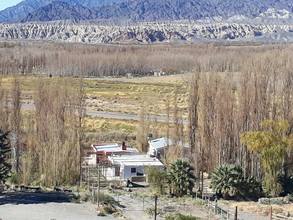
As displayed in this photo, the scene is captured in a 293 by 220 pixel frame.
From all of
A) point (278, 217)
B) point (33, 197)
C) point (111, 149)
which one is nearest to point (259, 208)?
point (278, 217)

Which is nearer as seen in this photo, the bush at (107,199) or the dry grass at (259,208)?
the dry grass at (259,208)

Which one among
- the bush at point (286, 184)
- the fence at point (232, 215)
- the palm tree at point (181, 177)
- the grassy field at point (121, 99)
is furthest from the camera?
the grassy field at point (121, 99)

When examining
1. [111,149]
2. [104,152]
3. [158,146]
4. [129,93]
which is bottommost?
[104,152]

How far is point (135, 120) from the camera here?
67.8 meters

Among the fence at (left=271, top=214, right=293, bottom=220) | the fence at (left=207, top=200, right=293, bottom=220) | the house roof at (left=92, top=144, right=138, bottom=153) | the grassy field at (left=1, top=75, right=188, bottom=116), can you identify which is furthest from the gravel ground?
the grassy field at (left=1, top=75, right=188, bottom=116)

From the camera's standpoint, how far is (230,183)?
37906 mm

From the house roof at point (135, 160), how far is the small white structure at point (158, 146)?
129cm

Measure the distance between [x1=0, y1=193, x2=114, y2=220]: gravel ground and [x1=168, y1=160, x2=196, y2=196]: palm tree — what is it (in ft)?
17.4

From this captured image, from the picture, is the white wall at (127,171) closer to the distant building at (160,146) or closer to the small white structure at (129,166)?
the small white structure at (129,166)

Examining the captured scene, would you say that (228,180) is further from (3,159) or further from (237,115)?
(3,159)

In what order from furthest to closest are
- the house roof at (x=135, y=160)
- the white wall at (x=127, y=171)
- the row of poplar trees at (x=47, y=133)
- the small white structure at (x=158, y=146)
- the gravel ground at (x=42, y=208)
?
the small white structure at (x=158, y=146)
the house roof at (x=135, y=160)
the white wall at (x=127, y=171)
the row of poplar trees at (x=47, y=133)
the gravel ground at (x=42, y=208)

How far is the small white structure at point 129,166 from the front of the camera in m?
42.6

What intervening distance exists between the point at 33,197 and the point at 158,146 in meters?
13.3

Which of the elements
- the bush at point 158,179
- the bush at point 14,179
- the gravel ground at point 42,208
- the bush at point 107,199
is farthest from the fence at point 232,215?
the bush at point 14,179
